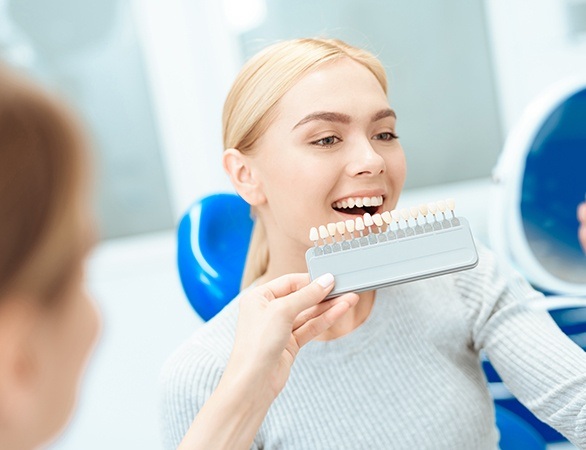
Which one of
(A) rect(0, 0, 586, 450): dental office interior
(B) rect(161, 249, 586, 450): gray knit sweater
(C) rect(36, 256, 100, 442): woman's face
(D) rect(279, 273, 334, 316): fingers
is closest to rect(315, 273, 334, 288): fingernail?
(D) rect(279, 273, 334, 316): fingers

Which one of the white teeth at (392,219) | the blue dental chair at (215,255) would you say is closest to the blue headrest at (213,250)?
the blue dental chair at (215,255)

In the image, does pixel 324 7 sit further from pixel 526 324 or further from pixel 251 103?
pixel 526 324

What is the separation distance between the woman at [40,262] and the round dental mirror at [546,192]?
0.84 m

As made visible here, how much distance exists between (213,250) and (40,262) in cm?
88

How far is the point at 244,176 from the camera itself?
41.6 inches

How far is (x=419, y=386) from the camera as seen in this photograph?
1006 mm

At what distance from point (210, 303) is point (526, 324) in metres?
0.51

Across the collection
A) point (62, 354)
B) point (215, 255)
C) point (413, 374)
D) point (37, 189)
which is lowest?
point (413, 374)

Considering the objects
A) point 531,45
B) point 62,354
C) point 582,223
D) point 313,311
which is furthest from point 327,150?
point 531,45

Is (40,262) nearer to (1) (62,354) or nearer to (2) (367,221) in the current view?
(1) (62,354)

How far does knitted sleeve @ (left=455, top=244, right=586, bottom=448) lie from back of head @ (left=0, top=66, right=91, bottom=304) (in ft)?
2.38

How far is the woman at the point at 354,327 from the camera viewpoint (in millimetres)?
965

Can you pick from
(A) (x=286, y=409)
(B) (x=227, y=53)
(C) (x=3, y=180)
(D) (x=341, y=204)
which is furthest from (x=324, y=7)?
(C) (x=3, y=180)

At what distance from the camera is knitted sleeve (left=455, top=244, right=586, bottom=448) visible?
0.92 metres
